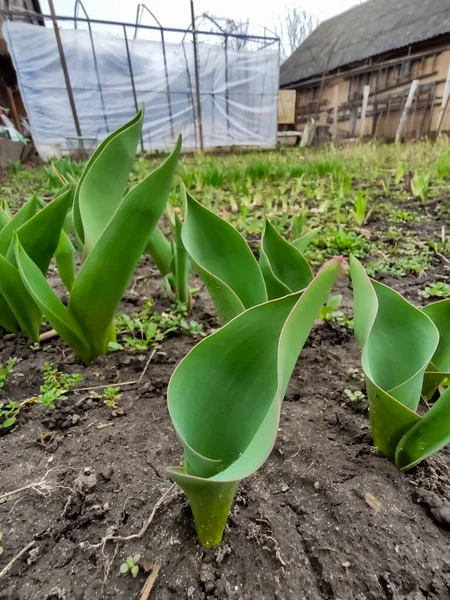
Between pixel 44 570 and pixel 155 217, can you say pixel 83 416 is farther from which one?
pixel 155 217

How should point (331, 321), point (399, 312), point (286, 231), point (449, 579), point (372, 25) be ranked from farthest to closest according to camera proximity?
point (372, 25)
point (286, 231)
point (331, 321)
point (399, 312)
point (449, 579)

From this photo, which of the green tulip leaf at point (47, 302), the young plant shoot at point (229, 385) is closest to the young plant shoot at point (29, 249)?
the green tulip leaf at point (47, 302)

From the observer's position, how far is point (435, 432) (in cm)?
59

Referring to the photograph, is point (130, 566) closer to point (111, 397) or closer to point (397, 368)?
point (111, 397)

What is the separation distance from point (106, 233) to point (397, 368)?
1.92 ft

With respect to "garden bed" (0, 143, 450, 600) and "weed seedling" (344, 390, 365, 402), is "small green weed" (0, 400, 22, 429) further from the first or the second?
"weed seedling" (344, 390, 365, 402)

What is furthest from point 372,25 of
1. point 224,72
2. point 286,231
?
point 286,231

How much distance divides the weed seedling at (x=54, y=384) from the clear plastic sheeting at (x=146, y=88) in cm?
853

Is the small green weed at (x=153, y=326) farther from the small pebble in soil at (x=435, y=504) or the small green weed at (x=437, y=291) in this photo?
the small green weed at (x=437, y=291)

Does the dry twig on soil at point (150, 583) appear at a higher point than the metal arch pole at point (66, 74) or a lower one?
lower

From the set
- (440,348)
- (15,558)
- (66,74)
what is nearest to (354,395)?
(440,348)

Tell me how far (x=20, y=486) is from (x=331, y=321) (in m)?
0.91

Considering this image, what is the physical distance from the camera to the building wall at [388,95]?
388 inches

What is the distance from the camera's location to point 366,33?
1458cm
